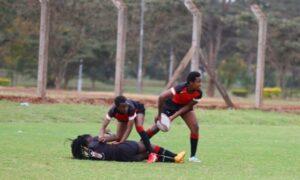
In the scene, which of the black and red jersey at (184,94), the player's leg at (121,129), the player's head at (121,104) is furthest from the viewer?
the player's leg at (121,129)

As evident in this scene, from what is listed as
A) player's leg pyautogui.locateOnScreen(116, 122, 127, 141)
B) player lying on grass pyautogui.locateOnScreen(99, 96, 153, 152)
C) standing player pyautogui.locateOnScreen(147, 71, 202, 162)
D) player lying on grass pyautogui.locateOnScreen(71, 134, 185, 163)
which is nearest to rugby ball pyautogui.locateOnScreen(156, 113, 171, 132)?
standing player pyautogui.locateOnScreen(147, 71, 202, 162)

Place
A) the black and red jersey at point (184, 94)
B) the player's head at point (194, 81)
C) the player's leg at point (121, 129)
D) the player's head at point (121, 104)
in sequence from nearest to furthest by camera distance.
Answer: the player's head at point (121, 104) < the player's head at point (194, 81) < the black and red jersey at point (184, 94) < the player's leg at point (121, 129)

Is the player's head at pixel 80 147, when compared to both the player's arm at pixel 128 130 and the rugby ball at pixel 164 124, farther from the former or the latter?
the rugby ball at pixel 164 124

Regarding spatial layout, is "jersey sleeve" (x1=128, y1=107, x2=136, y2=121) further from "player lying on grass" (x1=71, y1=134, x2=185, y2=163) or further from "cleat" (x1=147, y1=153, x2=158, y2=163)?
"cleat" (x1=147, y1=153, x2=158, y2=163)

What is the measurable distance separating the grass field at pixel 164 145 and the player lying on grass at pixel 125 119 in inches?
28.5

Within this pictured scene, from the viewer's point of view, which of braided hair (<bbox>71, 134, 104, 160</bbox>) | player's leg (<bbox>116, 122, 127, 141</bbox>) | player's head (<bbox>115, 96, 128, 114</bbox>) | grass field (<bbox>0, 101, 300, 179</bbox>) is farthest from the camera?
player's leg (<bbox>116, 122, 127, 141</bbox>)

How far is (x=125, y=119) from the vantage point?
14.4 metres

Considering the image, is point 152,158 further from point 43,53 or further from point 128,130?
point 43,53

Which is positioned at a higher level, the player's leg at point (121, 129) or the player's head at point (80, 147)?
the player's leg at point (121, 129)

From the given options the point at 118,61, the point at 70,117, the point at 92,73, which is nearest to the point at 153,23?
the point at 92,73

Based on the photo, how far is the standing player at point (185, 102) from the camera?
46.6 ft

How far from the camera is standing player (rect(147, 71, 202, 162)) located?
14211mm

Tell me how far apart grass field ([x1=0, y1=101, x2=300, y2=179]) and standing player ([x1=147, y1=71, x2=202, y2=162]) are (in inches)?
24.7

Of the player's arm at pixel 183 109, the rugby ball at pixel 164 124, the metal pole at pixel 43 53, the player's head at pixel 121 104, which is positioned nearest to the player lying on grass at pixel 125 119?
the player's head at pixel 121 104
